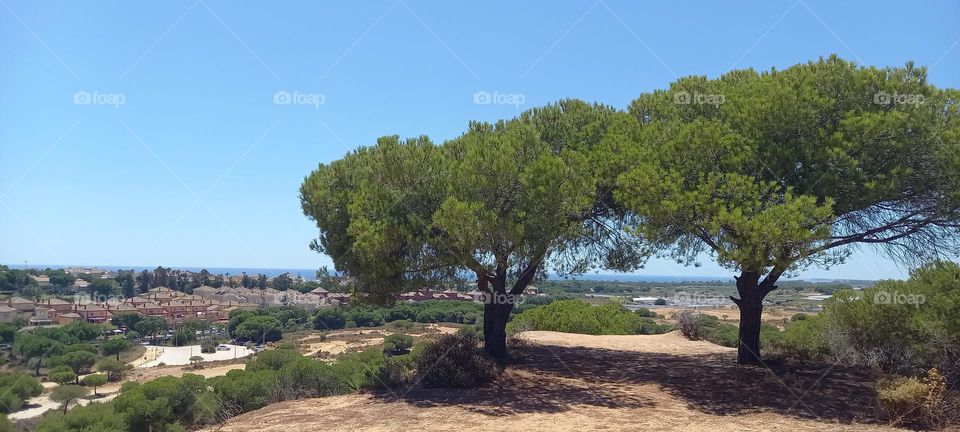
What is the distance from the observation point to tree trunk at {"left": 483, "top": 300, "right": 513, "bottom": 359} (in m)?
14.0

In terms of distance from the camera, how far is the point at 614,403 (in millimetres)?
10414

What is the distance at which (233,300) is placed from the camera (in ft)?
365

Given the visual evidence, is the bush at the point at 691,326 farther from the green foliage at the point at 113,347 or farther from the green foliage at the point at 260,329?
the green foliage at the point at 260,329

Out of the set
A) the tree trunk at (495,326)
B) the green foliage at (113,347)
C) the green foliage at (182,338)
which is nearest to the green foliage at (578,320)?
the tree trunk at (495,326)

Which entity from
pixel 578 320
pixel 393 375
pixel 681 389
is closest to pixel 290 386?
pixel 393 375

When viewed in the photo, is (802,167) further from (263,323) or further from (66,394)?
(263,323)

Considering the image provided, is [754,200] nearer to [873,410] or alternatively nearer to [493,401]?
[873,410]

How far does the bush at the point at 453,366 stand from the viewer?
12.1 m

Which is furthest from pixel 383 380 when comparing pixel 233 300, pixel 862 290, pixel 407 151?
pixel 233 300

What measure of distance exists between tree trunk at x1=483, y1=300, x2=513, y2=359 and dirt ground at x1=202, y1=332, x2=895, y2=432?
581 millimetres

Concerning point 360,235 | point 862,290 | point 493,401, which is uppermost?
point 360,235

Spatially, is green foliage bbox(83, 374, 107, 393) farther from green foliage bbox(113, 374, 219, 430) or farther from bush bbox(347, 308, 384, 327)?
bush bbox(347, 308, 384, 327)

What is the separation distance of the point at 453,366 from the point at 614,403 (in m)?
3.51

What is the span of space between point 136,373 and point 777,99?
49814 mm
